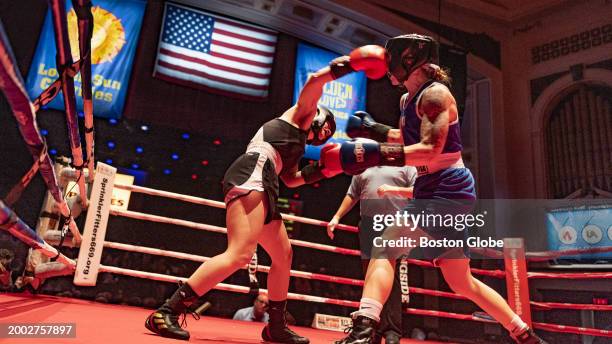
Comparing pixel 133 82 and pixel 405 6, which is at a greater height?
pixel 405 6

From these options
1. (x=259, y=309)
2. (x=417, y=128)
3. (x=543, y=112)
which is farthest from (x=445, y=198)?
(x=543, y=112)

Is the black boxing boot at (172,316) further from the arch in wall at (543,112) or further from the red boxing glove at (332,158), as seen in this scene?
the arch in wall at (543,112)

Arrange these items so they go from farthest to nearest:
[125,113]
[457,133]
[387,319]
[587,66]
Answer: [587,66]
[125,113]
[387,319]
[457,133]

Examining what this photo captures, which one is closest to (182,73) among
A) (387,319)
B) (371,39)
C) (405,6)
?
(371,39)

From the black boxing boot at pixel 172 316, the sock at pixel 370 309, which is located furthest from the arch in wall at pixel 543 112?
the black boxing boot at pixel 172 316

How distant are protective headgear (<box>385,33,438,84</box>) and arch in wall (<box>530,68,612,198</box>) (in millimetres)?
6575

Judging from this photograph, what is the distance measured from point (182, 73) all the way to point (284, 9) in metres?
1.95

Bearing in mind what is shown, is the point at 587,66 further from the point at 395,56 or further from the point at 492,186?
the point at 395,56

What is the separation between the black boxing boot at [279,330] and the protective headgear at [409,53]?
3.92 feet

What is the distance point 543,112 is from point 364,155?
7.48 meters

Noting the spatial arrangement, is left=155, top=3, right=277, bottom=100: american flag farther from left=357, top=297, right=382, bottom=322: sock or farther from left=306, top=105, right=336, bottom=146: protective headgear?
left=357, top=297, right=382, bottom=322: sock

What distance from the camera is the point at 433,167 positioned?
76.2 inches

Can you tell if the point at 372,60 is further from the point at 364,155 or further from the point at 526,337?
the point at 526,337

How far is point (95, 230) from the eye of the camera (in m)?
2.65
